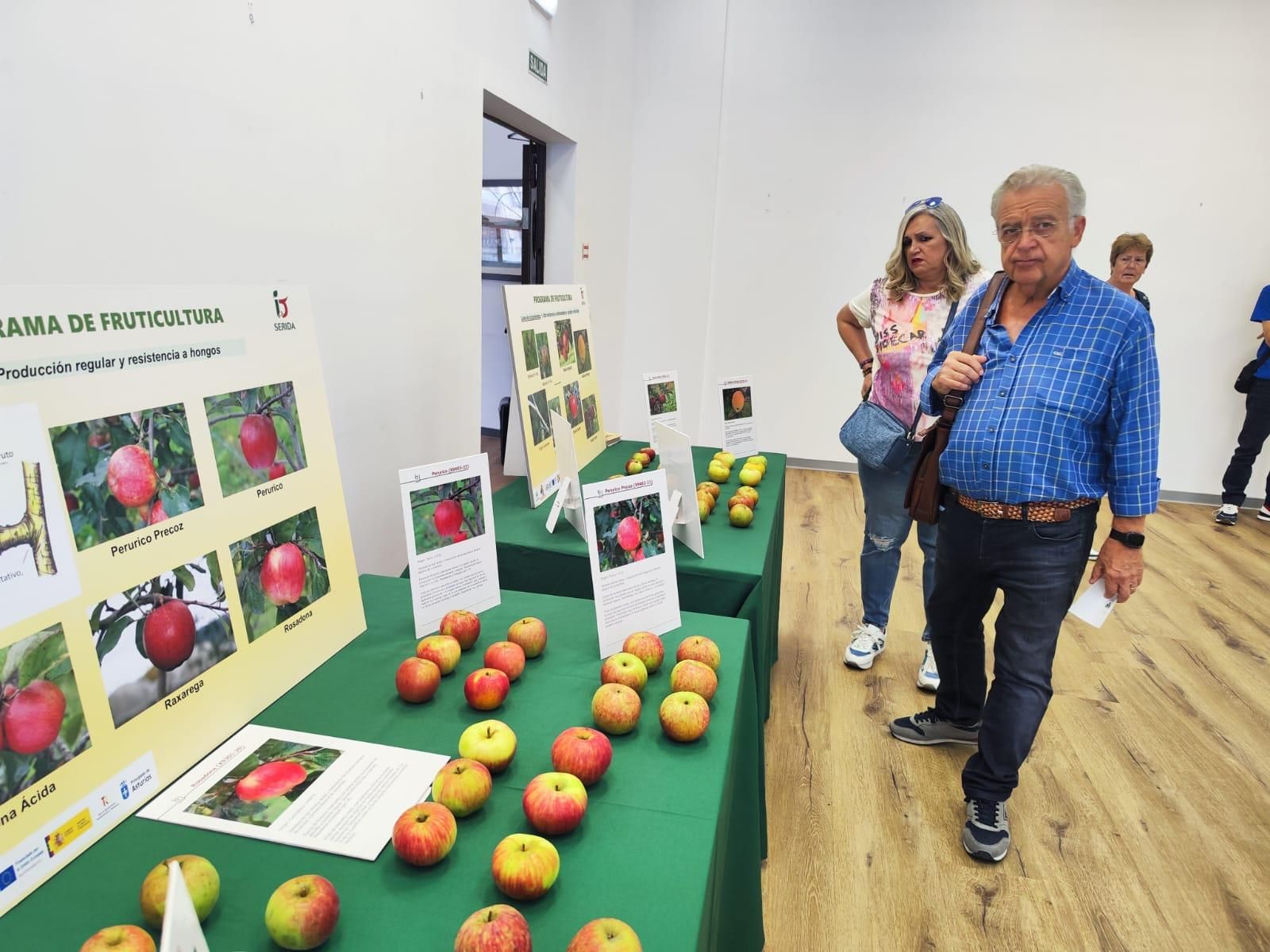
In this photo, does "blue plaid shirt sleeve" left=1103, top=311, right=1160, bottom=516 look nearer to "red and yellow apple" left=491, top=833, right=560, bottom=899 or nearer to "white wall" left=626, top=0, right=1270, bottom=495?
"red and yellow apple" left=491, top=833, right=560, bottom=899

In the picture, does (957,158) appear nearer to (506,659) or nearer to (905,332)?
(905,332)

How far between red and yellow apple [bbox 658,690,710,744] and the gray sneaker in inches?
62.3

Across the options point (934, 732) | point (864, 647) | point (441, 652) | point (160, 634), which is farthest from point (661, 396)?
point (160, 634)

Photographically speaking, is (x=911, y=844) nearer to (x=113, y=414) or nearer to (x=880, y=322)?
(x=880, y=322)

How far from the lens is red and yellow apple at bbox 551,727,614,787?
3.34 ft

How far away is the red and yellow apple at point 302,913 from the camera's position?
0.75m

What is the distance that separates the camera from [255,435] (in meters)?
1.16

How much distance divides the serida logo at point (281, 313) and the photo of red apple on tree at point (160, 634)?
1.30ft

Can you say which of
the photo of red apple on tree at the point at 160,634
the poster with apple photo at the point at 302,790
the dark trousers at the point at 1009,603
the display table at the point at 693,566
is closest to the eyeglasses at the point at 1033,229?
the dark trousers at the point at 1009,603

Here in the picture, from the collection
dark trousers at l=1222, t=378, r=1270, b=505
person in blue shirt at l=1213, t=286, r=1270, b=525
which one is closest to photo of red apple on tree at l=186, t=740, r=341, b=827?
person in blue shirt at l=1213, t=286, r=1270, b=525

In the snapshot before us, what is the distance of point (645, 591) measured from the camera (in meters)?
1.45

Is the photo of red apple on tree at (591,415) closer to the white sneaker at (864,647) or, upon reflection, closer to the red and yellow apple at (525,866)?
the white sneaker at (864,647)

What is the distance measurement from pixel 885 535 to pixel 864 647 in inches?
20.7

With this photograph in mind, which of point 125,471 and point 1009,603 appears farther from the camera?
point 1009,603
